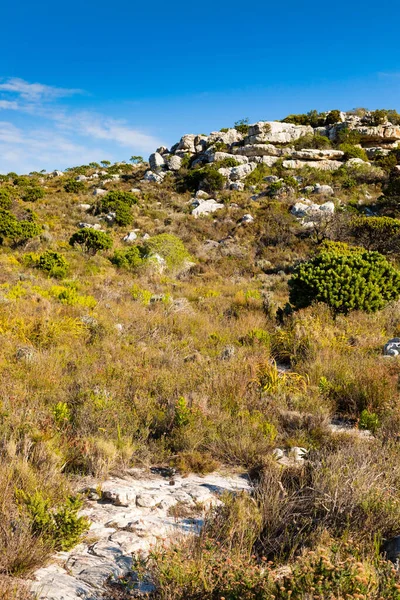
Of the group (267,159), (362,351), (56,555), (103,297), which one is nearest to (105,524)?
(56,555)

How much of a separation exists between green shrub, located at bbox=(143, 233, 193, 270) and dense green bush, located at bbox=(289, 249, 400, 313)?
923cm

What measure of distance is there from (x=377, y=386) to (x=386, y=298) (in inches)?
204

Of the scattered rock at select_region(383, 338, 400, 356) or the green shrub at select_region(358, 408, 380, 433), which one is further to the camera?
the scattered rock at select_region(383, 338, 400, 356)

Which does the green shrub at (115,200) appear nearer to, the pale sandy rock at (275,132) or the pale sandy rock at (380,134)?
the pale sandy rock at (275,132)

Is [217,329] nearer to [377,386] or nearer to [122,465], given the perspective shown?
[377,386]

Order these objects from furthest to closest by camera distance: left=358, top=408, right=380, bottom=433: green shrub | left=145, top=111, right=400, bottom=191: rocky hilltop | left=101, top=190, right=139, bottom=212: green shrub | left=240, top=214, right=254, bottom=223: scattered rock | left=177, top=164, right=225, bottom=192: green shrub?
left=145, top=111, right=400, bottom=191: rocky hilltop, left=177, top=164, right=225, bottom=192: green shrub, left=101, top=190, right=139, bottom=212: green shrub, left=240, top=214, right=254, bottom=223: scattered rock, left=358, top=408, right=380, bottom=433: green shrub

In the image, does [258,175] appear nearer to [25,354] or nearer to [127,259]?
[127,259]

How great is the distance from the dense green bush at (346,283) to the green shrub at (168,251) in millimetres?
9228

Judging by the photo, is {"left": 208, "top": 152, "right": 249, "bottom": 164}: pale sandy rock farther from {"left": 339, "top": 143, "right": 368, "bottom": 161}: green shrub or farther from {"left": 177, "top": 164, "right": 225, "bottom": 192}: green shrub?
{"left": 339, "top": 143, "right": 368, "bottom": 161}: green shrub

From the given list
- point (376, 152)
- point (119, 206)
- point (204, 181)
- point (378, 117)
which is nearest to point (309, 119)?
point (378, 117)

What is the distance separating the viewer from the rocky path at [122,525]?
2201 mm

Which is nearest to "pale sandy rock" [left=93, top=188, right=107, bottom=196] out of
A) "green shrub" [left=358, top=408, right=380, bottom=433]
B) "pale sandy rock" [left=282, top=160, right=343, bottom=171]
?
"pale sandy rock" [left=282, top=160, right=343, bottom=171]

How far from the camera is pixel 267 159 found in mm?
37844

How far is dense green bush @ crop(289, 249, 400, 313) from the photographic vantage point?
8.86 m
